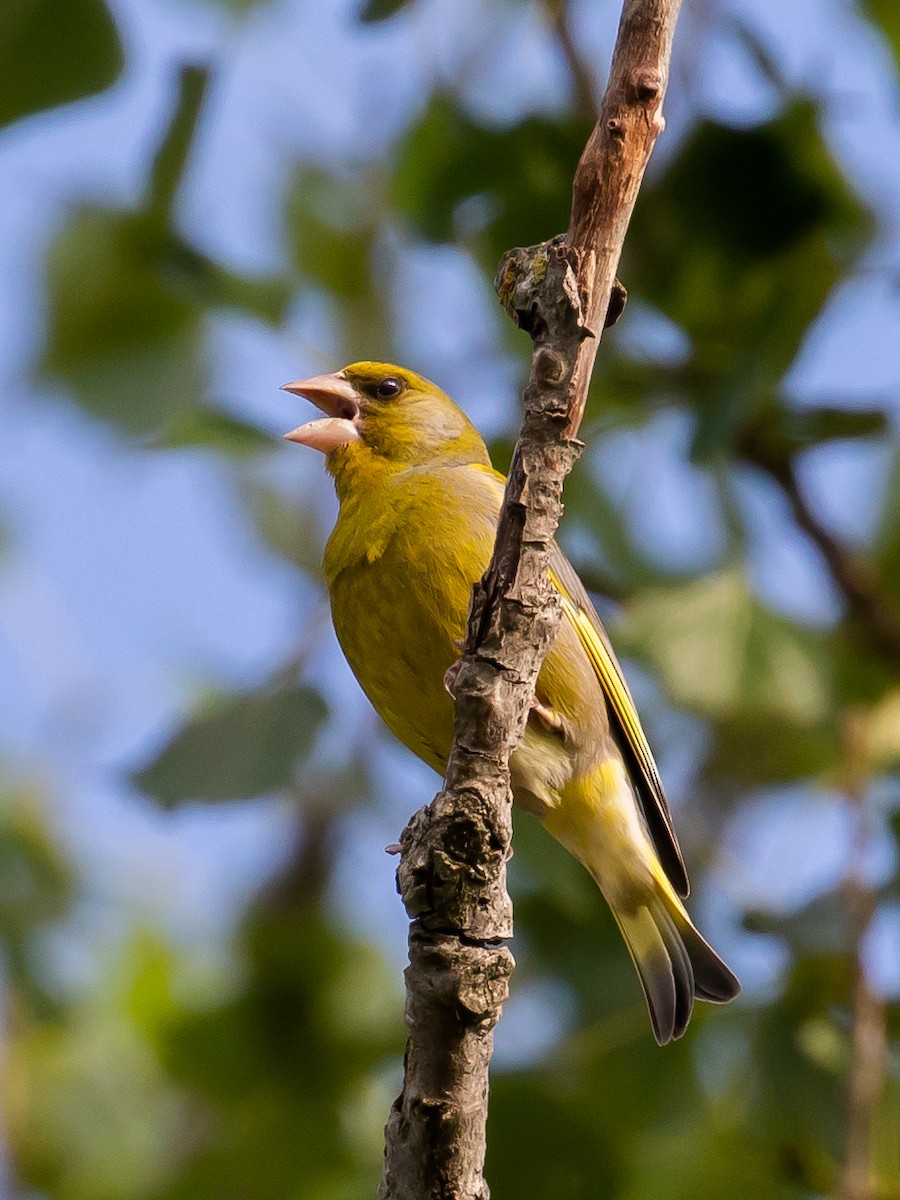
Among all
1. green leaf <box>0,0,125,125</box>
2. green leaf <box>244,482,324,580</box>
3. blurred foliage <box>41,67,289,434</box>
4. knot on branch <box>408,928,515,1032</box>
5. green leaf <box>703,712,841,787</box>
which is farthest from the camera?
green leaf <box>244,482,324,580</box>

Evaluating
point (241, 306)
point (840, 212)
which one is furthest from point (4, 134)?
point (840, 212)

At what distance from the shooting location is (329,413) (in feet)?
14.3

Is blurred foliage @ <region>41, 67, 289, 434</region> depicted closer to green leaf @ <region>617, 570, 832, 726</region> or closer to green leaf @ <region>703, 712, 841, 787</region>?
green leaf @ <region>617, 570, 832, 726</region>

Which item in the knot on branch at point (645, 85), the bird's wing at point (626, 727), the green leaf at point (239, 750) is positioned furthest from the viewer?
the bird's wing at point (626, 727)

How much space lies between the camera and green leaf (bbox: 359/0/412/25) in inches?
133

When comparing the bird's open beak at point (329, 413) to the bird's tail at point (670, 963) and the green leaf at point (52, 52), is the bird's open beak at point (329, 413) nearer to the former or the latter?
the green leaf at point (52, 52)

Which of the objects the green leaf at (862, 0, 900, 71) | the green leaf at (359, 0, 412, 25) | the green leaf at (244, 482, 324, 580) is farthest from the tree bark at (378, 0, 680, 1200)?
the green leaf at (244, 482, 324, 580)

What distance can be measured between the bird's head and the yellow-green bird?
1 centimetres

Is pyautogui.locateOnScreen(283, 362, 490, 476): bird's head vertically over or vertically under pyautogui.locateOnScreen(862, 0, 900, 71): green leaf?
under

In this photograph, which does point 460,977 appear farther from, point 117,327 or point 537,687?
point 117,327

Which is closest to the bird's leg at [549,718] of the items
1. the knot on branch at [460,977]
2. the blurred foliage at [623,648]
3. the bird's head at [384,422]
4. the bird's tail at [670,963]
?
the blurred foliage at [623,648]

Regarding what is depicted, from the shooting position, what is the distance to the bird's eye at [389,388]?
436 centimetres

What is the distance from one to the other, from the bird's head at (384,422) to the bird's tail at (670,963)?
123cm

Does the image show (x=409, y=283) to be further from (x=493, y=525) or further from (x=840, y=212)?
(x=493, y=525)
